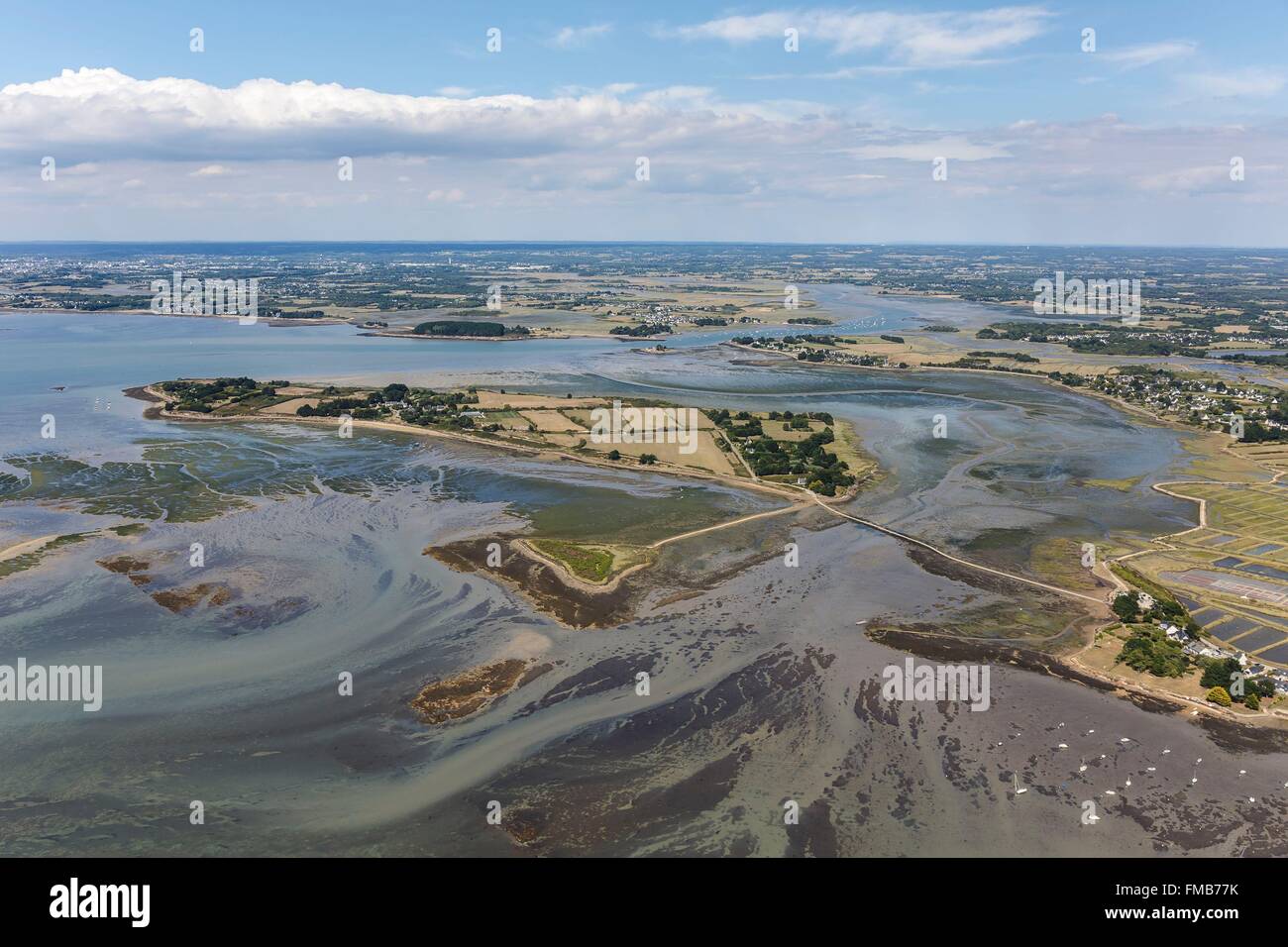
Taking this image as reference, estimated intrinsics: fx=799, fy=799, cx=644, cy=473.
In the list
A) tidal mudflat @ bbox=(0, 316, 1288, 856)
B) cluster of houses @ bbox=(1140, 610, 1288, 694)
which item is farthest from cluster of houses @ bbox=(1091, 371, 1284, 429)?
cluster of houses @ bbox=(1140, 610, 1288, 694)

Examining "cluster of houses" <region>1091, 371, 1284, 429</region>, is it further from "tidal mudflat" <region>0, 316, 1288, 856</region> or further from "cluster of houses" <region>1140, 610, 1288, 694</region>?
"cluster of houses" <region>1140, 610, 1288, 694</region>

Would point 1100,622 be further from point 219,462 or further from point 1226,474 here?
point 219,462

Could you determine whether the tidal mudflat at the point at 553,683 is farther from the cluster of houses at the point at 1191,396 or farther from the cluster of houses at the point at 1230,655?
the cluster of houses at the point at 1191,396

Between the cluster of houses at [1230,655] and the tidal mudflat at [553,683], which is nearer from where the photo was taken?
the tidal mudflat at [553,683]

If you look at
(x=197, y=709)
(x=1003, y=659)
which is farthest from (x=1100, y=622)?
(x=197, y=709)

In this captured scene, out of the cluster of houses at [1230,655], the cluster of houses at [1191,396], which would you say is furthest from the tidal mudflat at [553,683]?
the cluster of houses at [1191,396]

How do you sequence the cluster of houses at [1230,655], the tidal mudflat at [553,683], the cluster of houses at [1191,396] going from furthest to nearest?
the cluster of houses at [1191,396], the cluster of houses at [1230,655], the tidal mudflat at [553,683]

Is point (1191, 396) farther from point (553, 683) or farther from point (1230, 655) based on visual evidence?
point (553, 683)

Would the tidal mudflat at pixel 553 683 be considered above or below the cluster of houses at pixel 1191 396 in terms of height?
below

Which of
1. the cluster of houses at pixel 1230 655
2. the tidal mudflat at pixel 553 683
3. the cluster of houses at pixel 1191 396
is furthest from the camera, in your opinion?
the cluster of houses at pixel 1191 396
